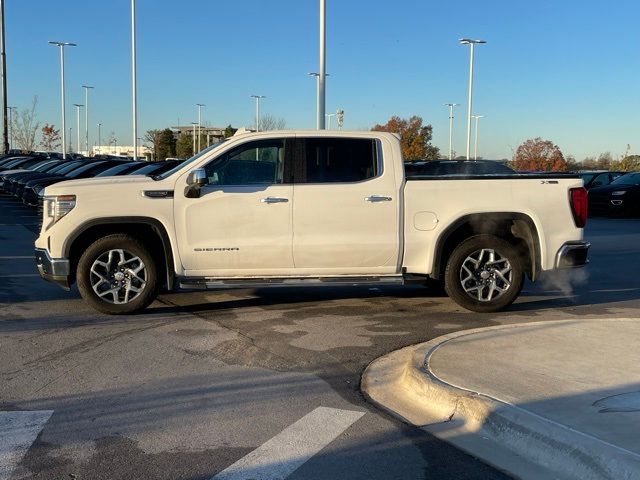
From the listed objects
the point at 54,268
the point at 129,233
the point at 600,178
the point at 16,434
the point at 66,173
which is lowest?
the point at 16,434

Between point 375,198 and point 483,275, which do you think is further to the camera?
point 483,275

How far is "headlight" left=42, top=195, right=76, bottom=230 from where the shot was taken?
7504 mm

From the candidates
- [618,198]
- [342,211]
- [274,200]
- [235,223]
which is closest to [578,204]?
[342,211]

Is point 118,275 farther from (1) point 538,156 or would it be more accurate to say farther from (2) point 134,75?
(1) point 538,156

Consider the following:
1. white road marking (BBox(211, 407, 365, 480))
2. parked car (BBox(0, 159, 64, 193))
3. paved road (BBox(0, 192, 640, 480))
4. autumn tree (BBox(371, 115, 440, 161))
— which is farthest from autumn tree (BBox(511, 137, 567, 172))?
white road marking (BBox(211, 407, 365, 480))

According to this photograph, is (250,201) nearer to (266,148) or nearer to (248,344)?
(266,148)

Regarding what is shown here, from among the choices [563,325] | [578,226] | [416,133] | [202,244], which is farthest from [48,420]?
[416,133]

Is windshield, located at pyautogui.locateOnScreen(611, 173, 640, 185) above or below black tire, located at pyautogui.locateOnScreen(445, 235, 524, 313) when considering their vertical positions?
above

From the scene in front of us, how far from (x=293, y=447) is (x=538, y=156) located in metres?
61.7

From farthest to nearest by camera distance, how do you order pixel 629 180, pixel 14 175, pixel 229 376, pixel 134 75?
pixel 134 75
pixel 14 175
pixel 629 180
pixel 229 376

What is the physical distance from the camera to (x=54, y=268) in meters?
7.56

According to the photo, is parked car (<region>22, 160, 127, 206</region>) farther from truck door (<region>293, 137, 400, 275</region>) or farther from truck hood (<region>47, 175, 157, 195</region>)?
truck door (<region>293, 137, 400, 275</region>)

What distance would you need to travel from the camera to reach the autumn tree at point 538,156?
60.1 meters

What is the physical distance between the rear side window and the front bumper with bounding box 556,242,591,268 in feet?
7.69
